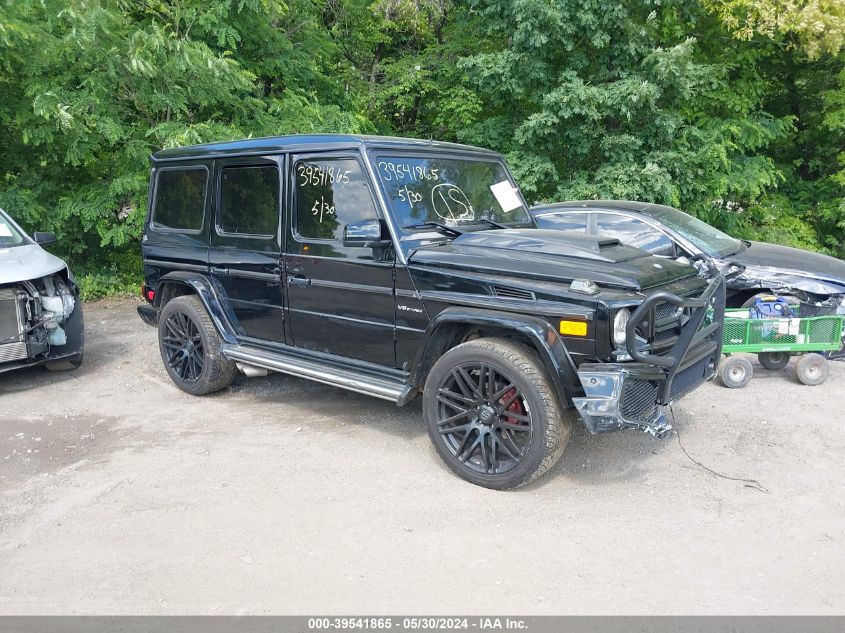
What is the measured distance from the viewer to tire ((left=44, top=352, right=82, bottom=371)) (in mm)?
6923

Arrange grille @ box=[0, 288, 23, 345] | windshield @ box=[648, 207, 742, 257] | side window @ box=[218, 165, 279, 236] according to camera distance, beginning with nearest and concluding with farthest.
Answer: side window @ box=[218, 165, 279, 236]
grille @ box=[0, 288, 23, 345]
windshield @ box=[648, 207, 742, 257]

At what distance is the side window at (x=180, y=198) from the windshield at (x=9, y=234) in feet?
6.06

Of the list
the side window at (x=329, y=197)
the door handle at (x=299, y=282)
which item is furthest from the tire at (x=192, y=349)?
the side window at (x=329, y=197)

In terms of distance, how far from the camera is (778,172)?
37.6 feet

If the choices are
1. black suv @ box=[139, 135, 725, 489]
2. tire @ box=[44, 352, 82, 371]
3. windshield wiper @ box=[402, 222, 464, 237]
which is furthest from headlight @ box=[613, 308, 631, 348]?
tire @ box=[44, 352, 82, 371]

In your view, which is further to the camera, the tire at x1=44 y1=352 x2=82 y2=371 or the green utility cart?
the tire at x1=44 y1=352 x2=82 y2=371

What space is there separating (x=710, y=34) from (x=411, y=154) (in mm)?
9658

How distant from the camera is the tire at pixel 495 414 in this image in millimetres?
3873

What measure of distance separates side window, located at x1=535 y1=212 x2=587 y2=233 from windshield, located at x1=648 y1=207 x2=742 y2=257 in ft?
2.40

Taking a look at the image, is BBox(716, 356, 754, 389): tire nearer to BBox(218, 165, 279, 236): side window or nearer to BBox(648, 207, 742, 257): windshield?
BBox(648, 207, 742, 257): windshield

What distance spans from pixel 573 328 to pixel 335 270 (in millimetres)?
1836

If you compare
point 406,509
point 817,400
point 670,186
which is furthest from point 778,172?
point 406,509

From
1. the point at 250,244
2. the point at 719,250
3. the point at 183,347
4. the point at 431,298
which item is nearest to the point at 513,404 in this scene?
the point at 431,298
